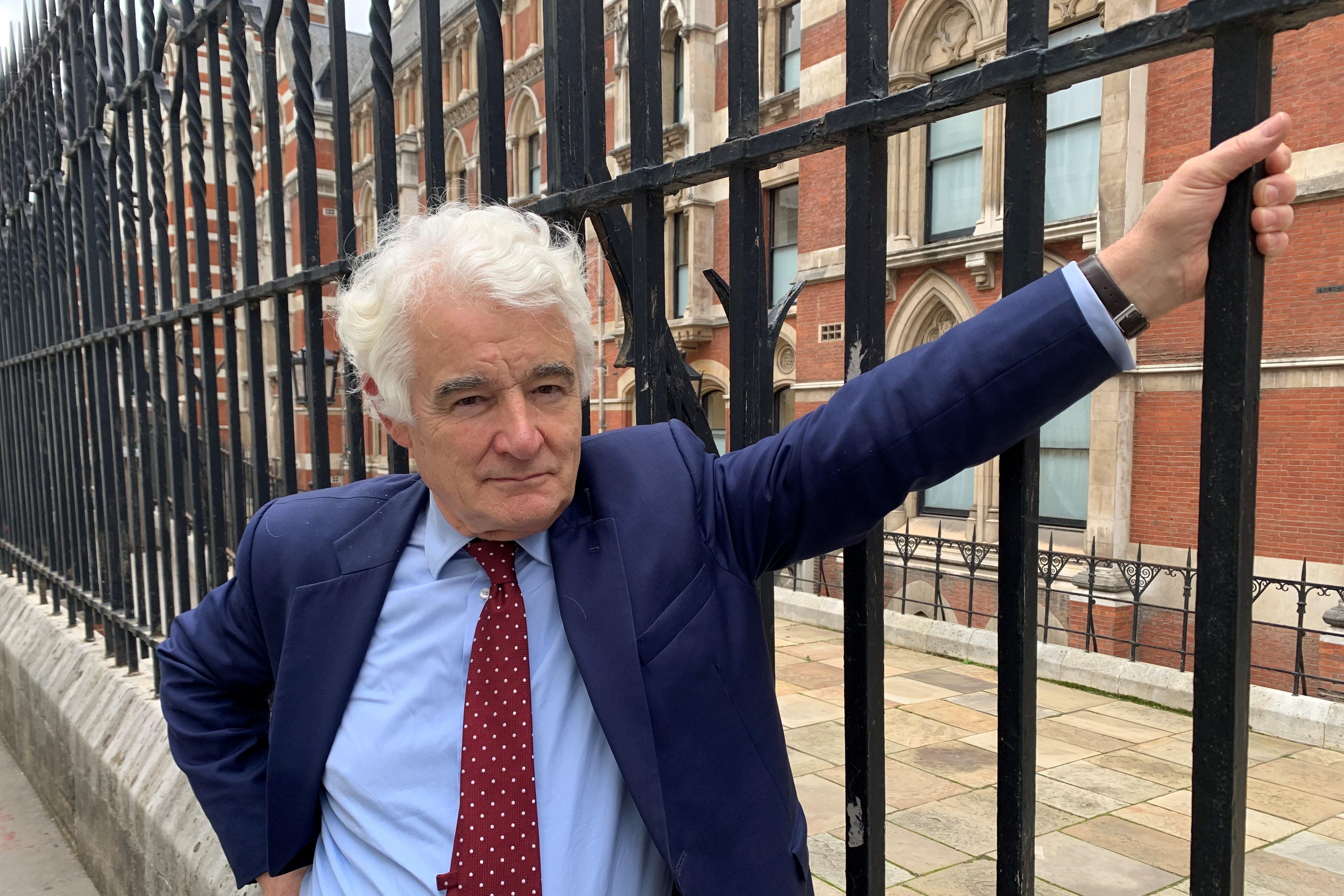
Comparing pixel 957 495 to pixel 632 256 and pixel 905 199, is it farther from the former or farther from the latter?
pixel 632 256

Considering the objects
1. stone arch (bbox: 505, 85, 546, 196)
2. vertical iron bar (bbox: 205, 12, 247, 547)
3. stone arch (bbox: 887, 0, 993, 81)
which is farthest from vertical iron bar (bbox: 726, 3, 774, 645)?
stone arch (bbox: 505, 85, 546, 196)

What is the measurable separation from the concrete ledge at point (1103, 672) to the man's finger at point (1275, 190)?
3994mm

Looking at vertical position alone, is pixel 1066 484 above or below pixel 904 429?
below

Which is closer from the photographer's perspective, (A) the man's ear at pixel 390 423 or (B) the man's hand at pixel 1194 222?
(B) the man's hand at pixel 1194 222

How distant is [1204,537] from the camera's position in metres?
1.16

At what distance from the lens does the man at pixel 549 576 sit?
1.31m

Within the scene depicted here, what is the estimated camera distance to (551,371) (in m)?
1.63

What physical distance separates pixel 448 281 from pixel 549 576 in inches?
22.0

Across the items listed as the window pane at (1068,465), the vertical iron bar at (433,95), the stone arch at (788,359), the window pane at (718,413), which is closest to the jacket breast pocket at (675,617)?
the vertical iron bar at (433,95)

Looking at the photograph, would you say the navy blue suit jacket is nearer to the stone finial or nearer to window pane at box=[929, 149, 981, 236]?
the stone finial

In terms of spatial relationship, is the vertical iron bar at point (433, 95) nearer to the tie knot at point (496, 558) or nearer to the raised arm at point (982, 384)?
the tie knot at point (496, 558)

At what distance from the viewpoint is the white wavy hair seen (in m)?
1.57

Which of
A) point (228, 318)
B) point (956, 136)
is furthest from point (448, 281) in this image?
point (956, 136)

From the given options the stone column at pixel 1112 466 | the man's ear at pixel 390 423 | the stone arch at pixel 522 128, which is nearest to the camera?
the man's ear at pixel 390 423
